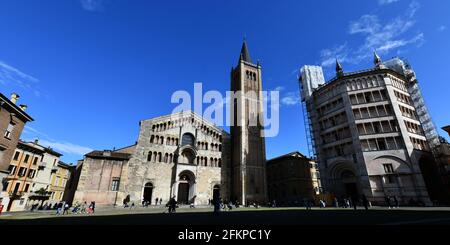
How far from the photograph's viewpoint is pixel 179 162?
3894cm

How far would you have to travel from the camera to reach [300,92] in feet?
171

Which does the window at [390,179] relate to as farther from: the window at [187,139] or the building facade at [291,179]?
the window at [187,139]

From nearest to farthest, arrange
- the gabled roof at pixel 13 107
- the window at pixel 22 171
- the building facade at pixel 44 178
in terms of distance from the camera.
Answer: the gabled roof at pixel 13 107 < the window at pixel 22 171 < the building facade at pixel 44 178

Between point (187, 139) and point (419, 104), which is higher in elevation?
point (419, 104)

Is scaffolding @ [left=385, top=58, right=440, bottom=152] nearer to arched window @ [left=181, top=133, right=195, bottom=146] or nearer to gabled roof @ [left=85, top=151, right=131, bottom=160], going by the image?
arched window @ [left=181, top=133, right=195, bottom=146]

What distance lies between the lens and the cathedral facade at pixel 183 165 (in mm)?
33625

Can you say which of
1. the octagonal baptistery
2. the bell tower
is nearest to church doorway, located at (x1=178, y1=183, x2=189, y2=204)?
the octagonal baptistery

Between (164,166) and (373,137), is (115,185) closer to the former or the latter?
(164,166)

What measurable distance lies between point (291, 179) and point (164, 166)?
27.2 m

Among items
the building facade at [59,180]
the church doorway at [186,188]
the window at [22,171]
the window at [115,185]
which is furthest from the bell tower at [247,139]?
the building facade at [59,180]

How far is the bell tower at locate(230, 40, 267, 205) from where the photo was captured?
3944 cm

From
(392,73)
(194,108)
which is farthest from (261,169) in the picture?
(392,73)

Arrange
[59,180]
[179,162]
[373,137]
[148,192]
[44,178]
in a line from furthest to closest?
[59,180]
[44,178]
[179,162]
[148,192]
[373,137]

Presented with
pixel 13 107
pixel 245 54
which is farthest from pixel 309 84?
pixel 13 107
